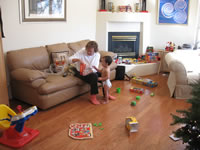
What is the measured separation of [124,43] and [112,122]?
10.0 ft

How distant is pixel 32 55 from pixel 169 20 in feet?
11.5

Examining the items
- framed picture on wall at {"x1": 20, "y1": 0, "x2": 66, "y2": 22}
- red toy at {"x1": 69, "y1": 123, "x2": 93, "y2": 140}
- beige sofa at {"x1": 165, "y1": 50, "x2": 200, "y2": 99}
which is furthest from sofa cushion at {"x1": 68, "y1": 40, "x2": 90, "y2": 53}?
red toy at {"x1": 69, "y1": 123, "x2": 93, "y2": 140}

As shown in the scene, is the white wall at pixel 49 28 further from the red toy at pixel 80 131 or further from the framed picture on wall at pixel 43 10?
the red toy at pixel 80 131

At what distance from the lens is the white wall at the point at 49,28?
338 centimetres

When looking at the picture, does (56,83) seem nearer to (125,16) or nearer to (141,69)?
(141,69)

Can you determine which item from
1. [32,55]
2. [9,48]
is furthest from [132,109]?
[9,48]

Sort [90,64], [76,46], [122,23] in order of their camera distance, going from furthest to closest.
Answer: [122,23], [76,46], [90,64]

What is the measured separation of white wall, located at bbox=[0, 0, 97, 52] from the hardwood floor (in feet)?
3.52

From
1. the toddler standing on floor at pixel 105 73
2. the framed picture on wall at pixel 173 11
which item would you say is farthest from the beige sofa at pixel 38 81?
the framed picture on wall at pixel 173 11

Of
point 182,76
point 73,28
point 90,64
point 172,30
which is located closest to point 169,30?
point 172,30

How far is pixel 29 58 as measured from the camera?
3.43 meters

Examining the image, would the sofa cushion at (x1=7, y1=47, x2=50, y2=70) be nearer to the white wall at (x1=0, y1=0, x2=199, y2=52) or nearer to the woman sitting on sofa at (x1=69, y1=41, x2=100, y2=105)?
the white wall at (x1=0, y1=0, x2=199, y2=52)

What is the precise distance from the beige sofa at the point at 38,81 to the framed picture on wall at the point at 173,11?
2.88 meters

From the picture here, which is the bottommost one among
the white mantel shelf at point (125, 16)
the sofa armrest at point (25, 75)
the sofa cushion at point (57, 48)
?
the sofa armrest at point (25, 75)
